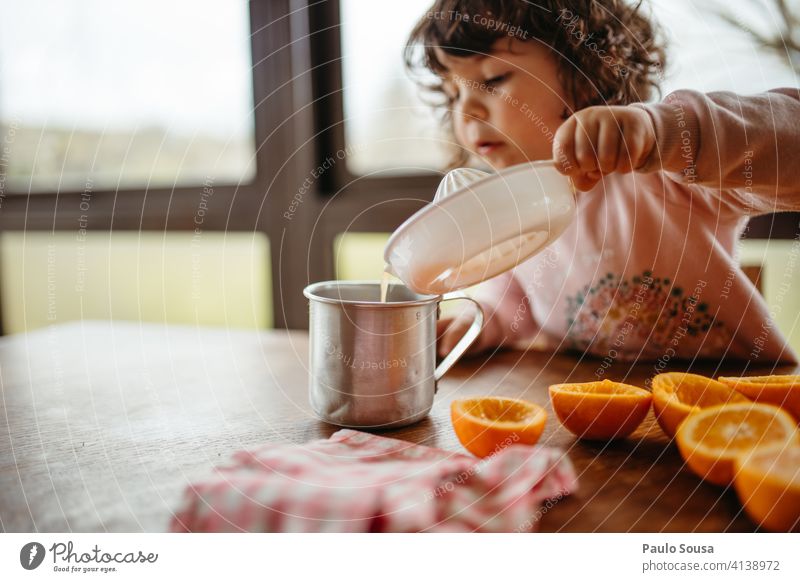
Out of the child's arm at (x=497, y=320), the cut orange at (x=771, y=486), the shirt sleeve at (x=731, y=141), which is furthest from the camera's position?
the child's arm at (x=497, y=320)

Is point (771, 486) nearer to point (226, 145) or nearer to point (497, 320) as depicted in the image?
point (497, 320)

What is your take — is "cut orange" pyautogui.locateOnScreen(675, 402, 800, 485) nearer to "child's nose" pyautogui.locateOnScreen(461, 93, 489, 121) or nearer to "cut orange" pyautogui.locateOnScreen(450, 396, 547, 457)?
"cut orange" pyautogui.locateOnScreen(450, 396, 547, 457)

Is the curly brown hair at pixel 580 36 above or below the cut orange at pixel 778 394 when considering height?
above

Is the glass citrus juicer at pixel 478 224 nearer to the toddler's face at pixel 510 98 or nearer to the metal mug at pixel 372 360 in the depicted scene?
the metal mug at pixel 372 360

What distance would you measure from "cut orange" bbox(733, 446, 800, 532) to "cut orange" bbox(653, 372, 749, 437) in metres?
0.04

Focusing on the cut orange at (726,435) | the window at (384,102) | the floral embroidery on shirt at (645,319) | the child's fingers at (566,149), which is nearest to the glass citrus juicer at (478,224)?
the child's fingers at (566,149)

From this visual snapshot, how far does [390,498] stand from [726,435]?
0.47 ft

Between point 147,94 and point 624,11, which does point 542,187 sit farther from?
point 147,94

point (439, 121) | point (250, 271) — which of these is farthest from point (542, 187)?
point (250, 271)

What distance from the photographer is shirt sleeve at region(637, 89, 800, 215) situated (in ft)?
1.09

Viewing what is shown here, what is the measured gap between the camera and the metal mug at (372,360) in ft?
0.99

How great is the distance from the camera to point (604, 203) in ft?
1.91

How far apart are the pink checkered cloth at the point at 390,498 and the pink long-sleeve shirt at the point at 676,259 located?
0.67 ft

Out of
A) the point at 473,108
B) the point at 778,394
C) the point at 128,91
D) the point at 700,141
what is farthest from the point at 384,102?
the point at 778,394
